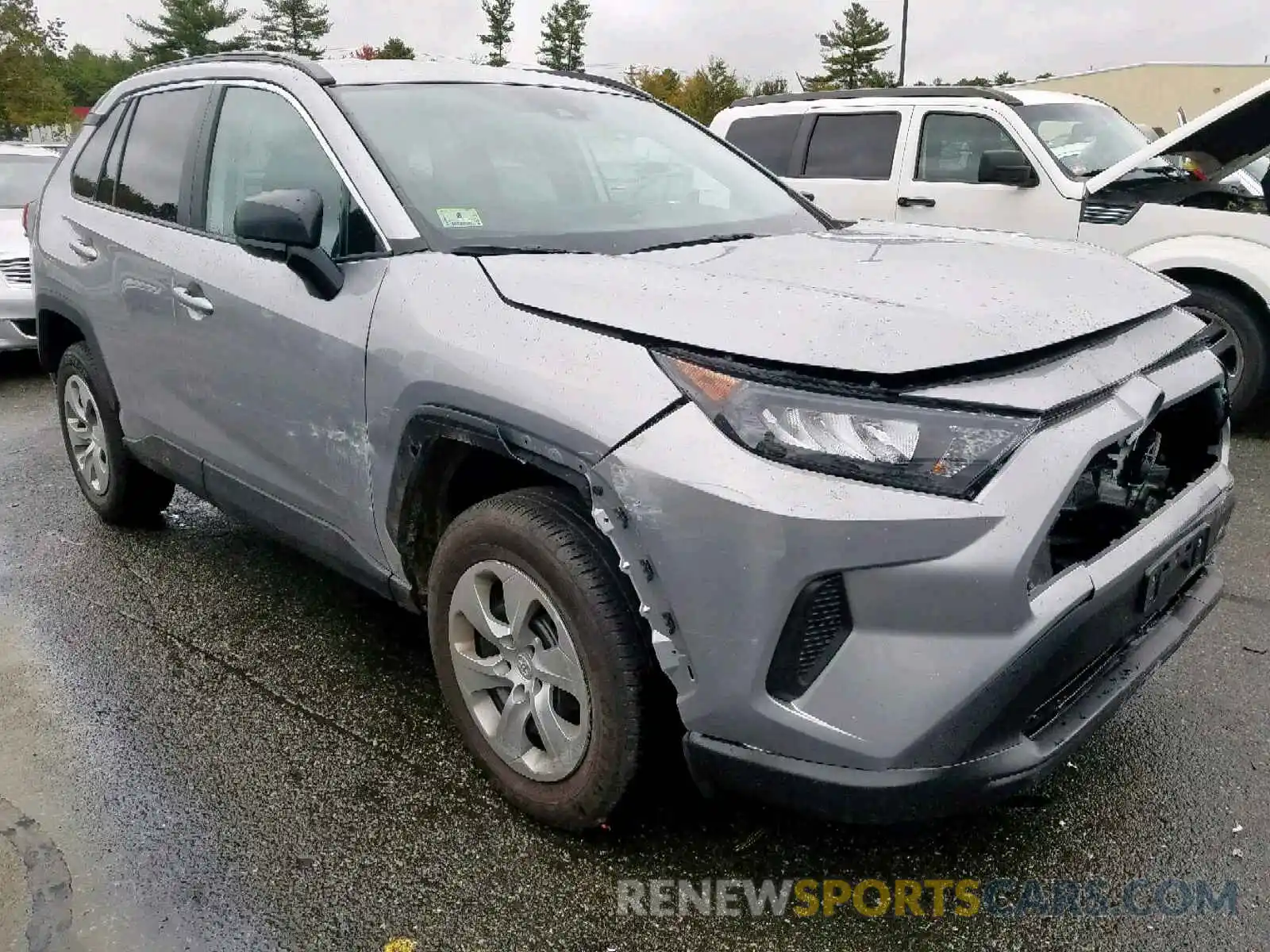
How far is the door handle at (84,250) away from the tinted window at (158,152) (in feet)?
0.65

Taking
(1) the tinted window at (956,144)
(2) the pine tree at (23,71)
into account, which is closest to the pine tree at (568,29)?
(2) the pine tree at (23,71)

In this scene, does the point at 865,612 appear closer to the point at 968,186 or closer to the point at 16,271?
the point at 968,186

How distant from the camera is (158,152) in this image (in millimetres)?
3791

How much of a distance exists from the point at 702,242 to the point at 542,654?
1.21 metres

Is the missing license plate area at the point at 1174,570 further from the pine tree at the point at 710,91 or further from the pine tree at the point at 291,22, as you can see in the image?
the pine tree at the point at 291,22

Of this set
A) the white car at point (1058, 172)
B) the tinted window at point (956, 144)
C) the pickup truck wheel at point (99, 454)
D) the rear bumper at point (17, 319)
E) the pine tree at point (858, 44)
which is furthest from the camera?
the pine tree at point (858, 44)

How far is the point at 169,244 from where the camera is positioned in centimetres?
347

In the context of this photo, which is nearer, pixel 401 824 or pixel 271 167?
pixel 401 824

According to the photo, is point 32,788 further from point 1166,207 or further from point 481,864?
point 1166,207

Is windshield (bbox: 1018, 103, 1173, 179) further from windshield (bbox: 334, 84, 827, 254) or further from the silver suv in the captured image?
the silver suv

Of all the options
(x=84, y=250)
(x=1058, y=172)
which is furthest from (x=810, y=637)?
(x=1058, y=172)

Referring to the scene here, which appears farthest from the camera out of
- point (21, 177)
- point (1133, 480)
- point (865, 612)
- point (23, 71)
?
point (23, 71)

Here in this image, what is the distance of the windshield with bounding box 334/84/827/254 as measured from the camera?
274cm

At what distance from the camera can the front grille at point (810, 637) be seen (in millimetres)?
1850
